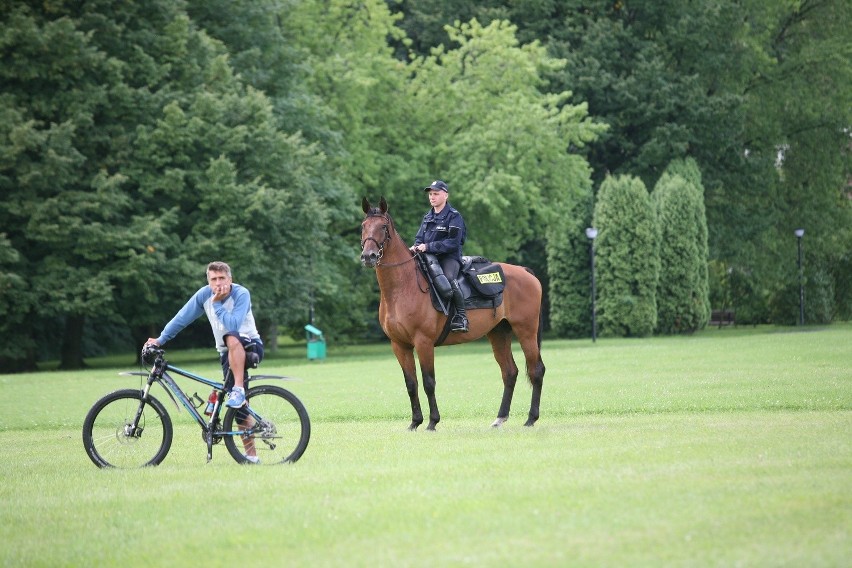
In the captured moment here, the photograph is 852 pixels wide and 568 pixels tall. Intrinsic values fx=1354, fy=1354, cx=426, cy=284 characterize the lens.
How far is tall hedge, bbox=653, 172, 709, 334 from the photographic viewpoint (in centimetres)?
5631

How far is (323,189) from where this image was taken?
45.2m

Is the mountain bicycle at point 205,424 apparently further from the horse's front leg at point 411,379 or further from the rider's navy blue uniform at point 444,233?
the rider's navy blue uniform at point 444,233

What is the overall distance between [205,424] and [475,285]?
469 centimetres

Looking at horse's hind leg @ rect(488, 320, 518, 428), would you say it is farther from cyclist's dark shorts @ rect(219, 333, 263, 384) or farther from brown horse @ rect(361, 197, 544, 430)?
cyclist's dark shorts @ rect(219, 333, 263, 384)

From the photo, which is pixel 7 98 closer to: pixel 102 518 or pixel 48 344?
pixel 48 344

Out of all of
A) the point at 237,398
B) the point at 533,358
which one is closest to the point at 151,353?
the point at 237,398

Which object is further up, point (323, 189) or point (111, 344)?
point (323, 189)

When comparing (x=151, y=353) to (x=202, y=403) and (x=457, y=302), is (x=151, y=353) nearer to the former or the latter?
(x=202, y=403)

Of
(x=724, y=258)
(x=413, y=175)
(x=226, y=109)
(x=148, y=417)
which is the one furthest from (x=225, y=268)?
(x=724, y=258)

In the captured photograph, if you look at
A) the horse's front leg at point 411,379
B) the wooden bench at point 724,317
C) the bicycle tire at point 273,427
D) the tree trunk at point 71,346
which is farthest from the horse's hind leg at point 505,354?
the wooden bench at point 724,317

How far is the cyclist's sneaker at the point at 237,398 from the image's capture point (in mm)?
12117

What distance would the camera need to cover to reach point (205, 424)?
1269cm

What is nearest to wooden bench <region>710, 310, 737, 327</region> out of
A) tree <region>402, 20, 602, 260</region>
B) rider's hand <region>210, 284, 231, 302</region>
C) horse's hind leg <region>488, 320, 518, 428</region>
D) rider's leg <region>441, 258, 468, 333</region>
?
tree <region>402, 20, 602, 260</region>

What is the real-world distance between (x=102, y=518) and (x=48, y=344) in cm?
4217
